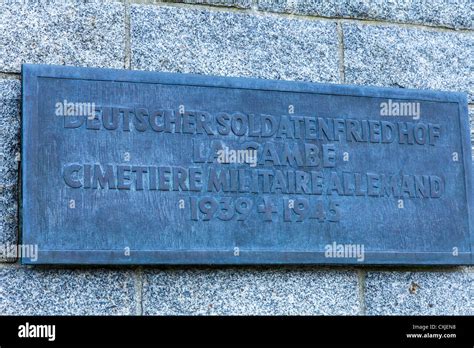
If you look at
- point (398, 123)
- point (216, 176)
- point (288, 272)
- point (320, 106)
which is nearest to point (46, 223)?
point (216, 176)

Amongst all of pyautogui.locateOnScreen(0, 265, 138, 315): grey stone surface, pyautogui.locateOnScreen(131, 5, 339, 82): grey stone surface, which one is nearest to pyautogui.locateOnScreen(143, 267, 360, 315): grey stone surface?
pyautogui.locateOnScreen(0, 265, 138, 315): grey stone surface

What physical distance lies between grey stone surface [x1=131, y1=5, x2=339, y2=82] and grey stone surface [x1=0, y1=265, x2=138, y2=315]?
42.6 inches

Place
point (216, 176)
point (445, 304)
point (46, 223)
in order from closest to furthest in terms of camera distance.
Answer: point (46, 223)
point (216, 176)
point (445, 304)

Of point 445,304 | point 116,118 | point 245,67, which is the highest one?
point 245,67

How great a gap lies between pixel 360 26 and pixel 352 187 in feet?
3.10

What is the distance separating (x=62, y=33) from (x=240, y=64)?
3.04 ft

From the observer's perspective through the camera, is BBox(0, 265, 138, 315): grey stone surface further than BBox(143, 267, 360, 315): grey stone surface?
No

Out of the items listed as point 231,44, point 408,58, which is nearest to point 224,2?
point 231,44

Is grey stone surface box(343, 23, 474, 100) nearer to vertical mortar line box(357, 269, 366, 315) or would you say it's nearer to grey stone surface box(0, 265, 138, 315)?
vertical mortar line box(357, 269, 366, 315)

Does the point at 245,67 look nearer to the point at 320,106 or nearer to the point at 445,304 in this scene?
the point at 320,106

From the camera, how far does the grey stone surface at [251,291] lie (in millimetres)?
4695

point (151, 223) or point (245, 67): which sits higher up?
point (245, 67)

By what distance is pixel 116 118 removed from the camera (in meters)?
4.73

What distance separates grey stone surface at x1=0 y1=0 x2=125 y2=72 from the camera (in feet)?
15.6
